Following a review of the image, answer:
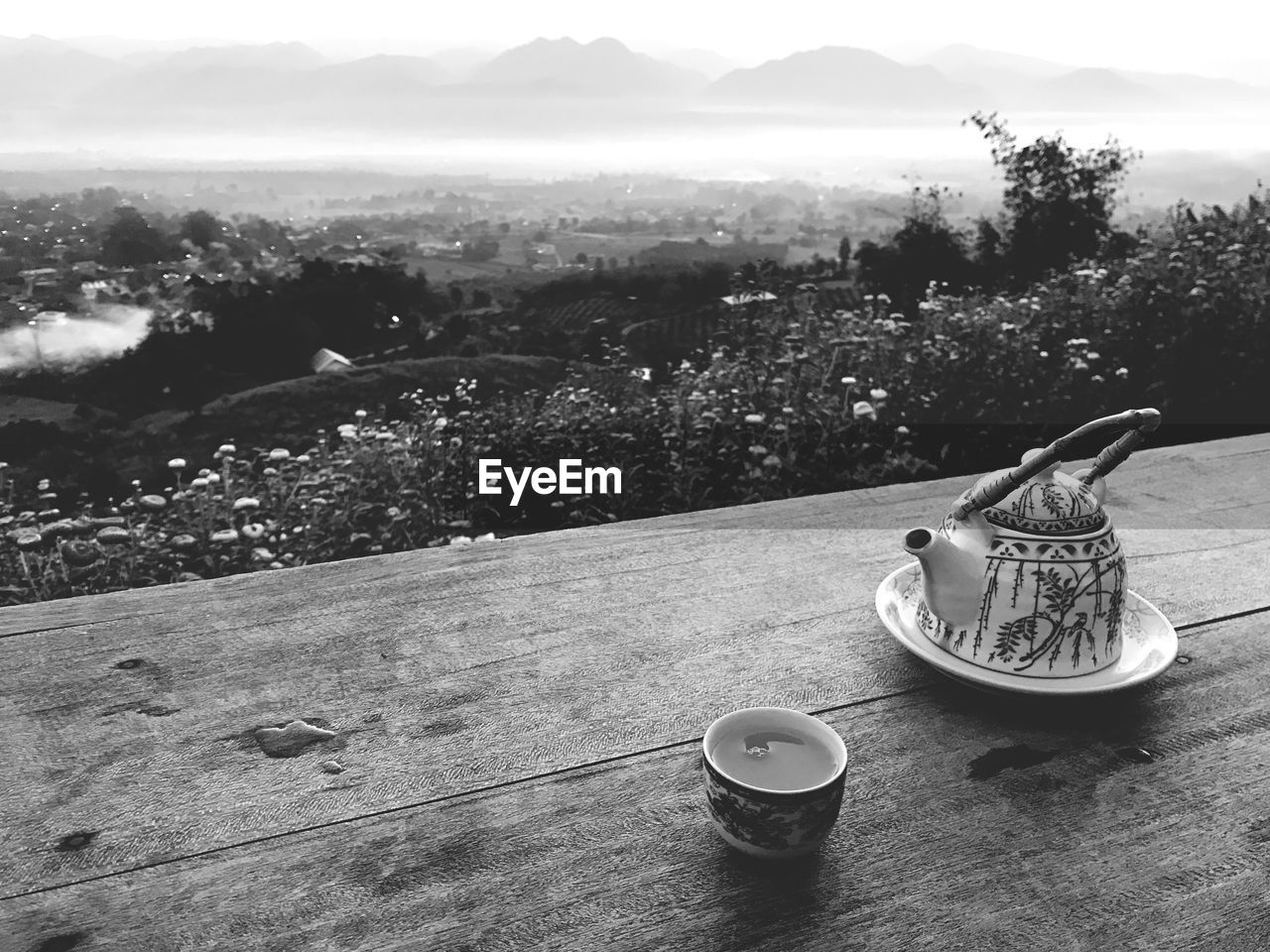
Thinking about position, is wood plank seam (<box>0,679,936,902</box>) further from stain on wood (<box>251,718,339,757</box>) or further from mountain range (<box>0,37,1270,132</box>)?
mountain range (<box>0,37,1270,132</box>)

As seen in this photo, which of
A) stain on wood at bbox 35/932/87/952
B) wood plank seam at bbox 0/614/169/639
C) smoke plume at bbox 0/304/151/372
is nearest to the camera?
stain on wood at bbox 35/932/87/952

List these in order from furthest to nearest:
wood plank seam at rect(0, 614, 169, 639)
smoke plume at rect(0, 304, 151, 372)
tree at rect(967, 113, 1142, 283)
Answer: tree at rect(967, 113, 1142, 283)
smoke plume at rect(0, 304, 151, 372)
wood plank seam at rect(0, 614, 169, 639)

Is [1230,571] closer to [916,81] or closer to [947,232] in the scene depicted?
[947,232]

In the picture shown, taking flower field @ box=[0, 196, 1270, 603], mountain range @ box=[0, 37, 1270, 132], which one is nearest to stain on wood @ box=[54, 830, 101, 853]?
flower field @ box=[0, 196, 1270, 603]

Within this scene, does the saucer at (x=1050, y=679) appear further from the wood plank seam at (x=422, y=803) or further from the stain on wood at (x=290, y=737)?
the stain on wood at (x=290, y=737)

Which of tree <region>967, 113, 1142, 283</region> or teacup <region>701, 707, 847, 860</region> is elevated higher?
tree <region>967, 113, 1142, 283</region>

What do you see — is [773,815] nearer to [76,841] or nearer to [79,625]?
[76,841]

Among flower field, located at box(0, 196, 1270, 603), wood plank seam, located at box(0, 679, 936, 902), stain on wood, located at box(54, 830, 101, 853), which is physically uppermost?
stain on wood, located at box(54, 830, 101, 853)

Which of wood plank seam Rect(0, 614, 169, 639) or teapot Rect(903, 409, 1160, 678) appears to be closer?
teapot Rect(903, 409, 1160, 678)
